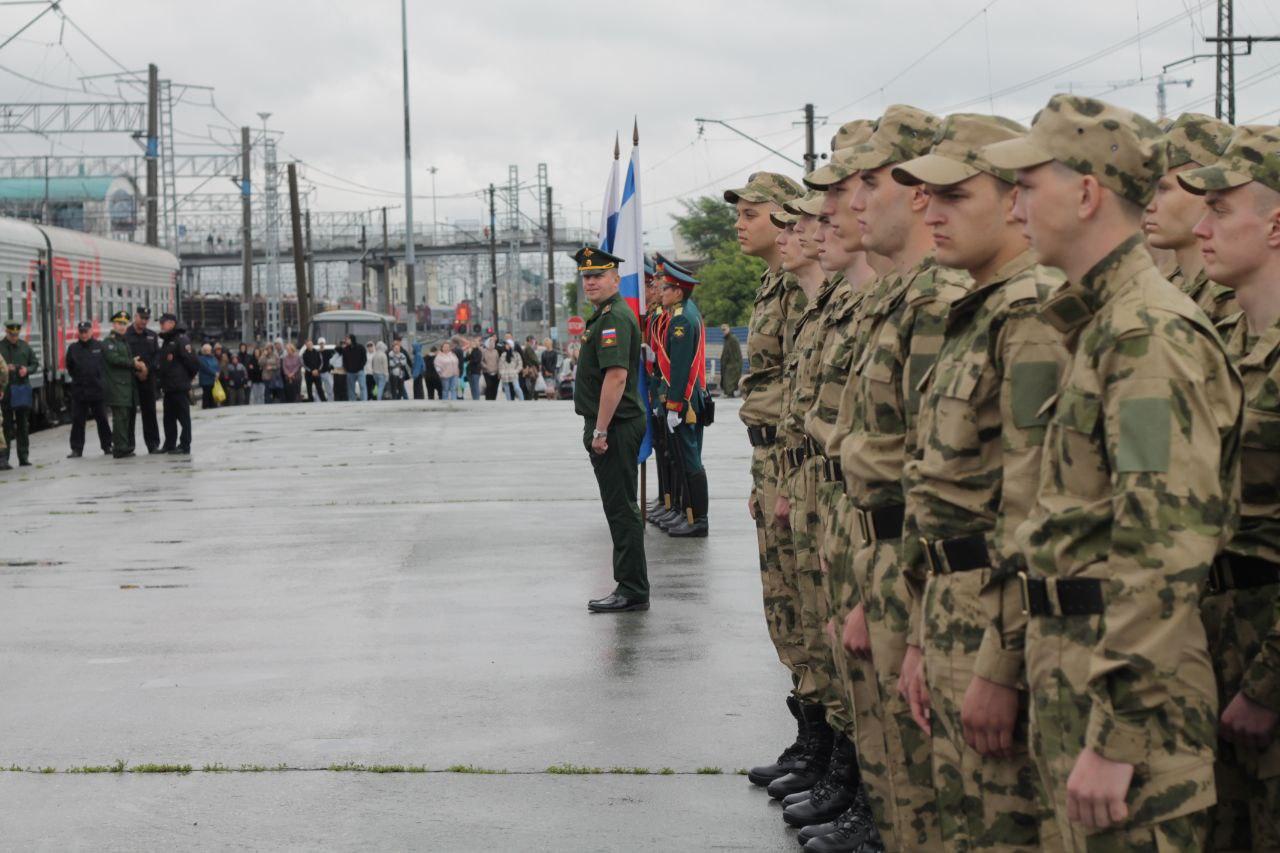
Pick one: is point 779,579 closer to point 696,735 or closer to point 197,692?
point 696,735

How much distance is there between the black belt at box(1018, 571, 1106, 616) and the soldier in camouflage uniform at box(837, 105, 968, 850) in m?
0.76

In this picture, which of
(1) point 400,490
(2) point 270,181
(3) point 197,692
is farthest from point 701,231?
(3) point 197,692

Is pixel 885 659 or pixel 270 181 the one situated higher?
pixel 270 181

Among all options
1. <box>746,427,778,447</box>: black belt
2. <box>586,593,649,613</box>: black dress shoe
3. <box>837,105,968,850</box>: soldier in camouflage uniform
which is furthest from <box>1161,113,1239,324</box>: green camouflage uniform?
<box>586,593,649,613</box>: black dress shoe

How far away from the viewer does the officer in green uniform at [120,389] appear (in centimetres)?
2072

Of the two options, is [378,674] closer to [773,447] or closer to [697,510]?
[773,447]

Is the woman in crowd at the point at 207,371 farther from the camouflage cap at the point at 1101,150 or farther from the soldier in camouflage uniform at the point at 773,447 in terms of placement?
the camouflage cap at the point at 1101,150

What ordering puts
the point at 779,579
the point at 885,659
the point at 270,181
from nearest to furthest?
the point at 885,659, the point at 779,579, the point at 270,181

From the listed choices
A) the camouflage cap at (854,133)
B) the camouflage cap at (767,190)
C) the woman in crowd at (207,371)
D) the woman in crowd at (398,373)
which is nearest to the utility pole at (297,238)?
the woman in crowd at (398,373)

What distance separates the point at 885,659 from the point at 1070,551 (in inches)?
41.2

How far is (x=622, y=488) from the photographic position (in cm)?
904

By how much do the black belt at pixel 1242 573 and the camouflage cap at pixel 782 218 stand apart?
3.03 meters

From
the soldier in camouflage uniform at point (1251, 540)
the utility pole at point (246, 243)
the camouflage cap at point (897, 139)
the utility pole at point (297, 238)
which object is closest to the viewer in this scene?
the soldier in camouflage uniform at point (1251, 540)

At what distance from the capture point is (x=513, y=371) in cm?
3859
